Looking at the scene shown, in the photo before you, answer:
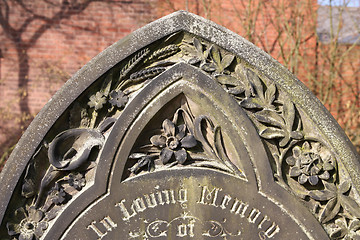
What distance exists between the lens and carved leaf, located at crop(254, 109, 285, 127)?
284 centimetres

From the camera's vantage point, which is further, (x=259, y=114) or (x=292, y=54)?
(x=292, y=54)

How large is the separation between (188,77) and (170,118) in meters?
0.30

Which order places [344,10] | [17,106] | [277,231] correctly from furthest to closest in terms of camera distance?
1. [344,10]
2. [17,106]
3. [277,231]

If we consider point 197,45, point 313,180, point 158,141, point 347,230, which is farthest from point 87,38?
point 347,230

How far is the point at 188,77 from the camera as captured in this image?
9.40ft

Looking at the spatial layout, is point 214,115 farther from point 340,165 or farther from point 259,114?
point 340,165

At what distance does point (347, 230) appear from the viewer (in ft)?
9.24

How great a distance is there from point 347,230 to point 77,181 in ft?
5.80

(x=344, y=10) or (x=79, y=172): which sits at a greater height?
(x=344, y=10)

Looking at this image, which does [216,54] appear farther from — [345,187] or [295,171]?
[345,187]

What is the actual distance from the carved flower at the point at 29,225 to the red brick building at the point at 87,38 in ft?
11.6

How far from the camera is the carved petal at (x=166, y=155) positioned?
2836mm

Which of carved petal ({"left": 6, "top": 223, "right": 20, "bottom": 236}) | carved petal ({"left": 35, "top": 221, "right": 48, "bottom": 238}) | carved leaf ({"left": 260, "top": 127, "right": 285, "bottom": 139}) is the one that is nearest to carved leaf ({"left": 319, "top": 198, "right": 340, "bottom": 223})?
carved leaf ({"left": 260, "top": 127, "right": 285, "bottom": 139})

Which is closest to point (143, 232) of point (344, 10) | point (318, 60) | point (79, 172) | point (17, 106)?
point (79, 172)
